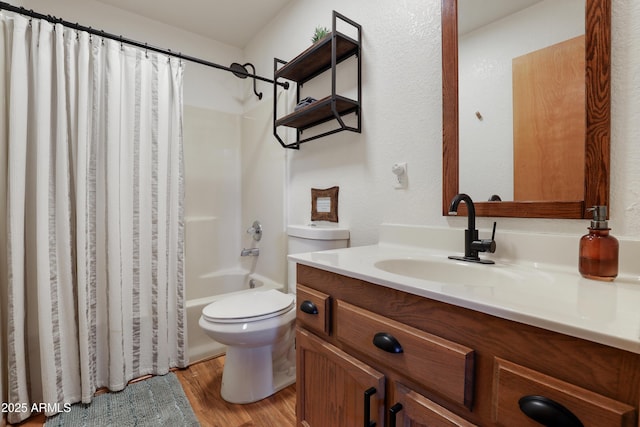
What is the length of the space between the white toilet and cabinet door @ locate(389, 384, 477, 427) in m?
0.80

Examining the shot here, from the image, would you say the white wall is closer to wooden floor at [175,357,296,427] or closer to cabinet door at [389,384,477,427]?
cabinet door at [389,384,477,427]

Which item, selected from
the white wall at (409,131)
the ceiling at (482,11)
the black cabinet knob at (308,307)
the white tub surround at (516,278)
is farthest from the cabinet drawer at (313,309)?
the ceiling at (482,11)

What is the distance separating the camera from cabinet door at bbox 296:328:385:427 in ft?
2.48

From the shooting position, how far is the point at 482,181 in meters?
1.03

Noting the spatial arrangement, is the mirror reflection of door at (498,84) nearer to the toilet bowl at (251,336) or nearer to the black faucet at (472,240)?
the black faucet at (472,240)

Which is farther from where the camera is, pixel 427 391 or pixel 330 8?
pixel 330 8

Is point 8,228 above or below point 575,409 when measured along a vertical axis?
above

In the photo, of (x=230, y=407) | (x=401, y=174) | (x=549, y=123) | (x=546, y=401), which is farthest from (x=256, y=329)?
(x=549, y=123)

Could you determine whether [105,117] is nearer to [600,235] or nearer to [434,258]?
[434,258]

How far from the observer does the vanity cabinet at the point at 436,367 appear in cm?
43

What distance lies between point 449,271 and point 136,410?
5.16ft

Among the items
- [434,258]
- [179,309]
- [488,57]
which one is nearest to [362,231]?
[434,258]

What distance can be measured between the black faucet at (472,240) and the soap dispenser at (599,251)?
229 millimetres

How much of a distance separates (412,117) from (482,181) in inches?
15.9
